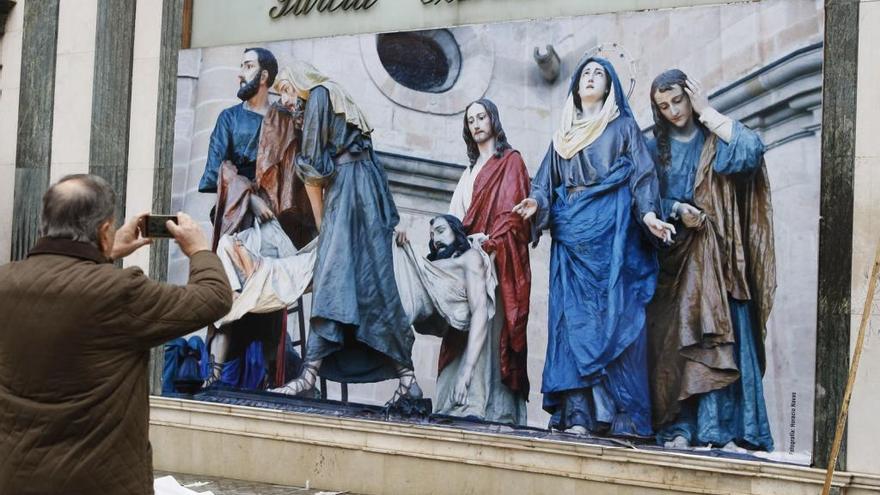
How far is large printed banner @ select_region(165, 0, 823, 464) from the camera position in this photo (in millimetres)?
7867

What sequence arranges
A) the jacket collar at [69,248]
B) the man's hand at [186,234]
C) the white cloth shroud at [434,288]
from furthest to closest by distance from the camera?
1. the white cloth shroud at [434,288]
2. the man's hand at [186,234]
3. the jacket collar at [69,248]

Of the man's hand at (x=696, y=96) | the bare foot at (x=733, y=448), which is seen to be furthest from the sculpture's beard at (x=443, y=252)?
the bare foot at (x=733, y=448)

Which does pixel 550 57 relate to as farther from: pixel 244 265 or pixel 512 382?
pixel 244 265

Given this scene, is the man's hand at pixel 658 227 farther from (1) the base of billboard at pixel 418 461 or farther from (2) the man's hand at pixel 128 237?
(2) the man's hand at pixel 128 237

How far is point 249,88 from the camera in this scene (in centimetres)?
1042

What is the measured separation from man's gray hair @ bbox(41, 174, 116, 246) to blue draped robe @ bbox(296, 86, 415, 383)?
627 cm

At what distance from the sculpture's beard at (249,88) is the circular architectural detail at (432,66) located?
3.75ft

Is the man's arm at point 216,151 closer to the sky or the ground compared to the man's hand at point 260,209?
closer to the sky

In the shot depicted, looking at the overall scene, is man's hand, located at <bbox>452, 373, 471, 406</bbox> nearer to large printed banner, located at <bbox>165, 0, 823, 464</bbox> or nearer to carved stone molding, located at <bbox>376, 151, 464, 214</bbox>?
large printed banner, located at <bbox>165, 0, 823, 464</bbox>

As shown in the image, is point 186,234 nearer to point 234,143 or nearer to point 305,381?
point 305,381

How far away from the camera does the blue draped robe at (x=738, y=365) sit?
25.7 feet

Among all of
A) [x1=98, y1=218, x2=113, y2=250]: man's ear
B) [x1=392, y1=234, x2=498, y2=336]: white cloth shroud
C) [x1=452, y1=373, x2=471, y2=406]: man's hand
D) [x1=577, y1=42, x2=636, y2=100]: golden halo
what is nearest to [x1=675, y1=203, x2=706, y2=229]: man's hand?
[x1=577, y1=42, x2=636, y2=100]: golden halo

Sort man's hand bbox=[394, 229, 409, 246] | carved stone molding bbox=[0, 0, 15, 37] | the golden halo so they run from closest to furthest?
the golden halo
man's hand bbox=[394, 229, 409, 246]
carved stone molding bbox=[0, 0, 15, 37]

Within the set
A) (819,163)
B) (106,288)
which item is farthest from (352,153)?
Answer: (106,288)
